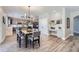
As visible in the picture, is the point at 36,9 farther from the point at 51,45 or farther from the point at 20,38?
the point at 51,45

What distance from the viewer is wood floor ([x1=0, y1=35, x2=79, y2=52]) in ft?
6.60

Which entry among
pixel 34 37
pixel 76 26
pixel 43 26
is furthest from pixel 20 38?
pixel 76 26

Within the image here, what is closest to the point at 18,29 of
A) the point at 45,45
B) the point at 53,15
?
the point at 45,45

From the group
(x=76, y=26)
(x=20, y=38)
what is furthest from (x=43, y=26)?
(x=76, y=26)

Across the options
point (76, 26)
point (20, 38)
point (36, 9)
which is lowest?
point (20, 38)

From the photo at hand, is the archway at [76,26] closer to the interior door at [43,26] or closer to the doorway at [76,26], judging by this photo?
the doorway at [76,26]

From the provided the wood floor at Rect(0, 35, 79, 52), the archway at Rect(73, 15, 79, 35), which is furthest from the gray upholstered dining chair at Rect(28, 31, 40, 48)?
the archway at Rect(73, 15, 79, 35)

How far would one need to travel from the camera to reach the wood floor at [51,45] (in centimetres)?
201

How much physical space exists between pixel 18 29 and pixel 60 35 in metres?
0.88

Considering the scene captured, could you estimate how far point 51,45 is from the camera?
6.70ft

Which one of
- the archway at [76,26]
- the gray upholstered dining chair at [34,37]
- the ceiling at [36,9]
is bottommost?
the gray upholstered dining chair at [34,37]

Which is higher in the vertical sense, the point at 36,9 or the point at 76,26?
the point at 36,9

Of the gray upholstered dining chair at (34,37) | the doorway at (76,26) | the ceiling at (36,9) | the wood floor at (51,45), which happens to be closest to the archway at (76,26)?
the doorway at (76,26)
